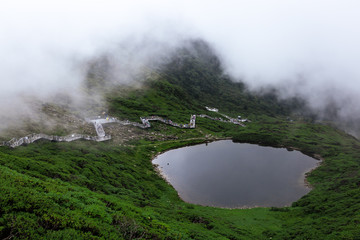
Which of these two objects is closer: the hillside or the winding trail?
the hillside

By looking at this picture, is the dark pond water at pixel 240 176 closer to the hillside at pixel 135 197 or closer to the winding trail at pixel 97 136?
the hillside at pixel 135 197

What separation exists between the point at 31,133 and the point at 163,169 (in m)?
46.4

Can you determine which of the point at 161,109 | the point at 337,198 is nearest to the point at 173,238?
the point at 337,198

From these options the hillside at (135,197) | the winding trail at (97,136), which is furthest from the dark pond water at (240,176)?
the winding trail at (97,136)

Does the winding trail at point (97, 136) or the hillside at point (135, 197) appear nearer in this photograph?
the hillside at point (135, 197)

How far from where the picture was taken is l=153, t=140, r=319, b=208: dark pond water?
71.4 m

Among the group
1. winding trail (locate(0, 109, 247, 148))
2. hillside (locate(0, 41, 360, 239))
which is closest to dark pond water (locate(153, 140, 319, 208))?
hillside (locate(0, 41, 360, 239))

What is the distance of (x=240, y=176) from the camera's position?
8556 centimetres

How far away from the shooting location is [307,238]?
40406mm

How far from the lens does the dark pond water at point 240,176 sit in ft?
234

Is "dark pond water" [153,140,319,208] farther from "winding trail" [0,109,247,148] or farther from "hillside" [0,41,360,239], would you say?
"winding trail" [0,109,247,148]

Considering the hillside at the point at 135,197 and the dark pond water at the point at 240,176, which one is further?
the dark pond water at the point at 240,176

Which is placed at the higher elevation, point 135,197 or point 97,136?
point 97,136

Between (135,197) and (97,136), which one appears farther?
(97,136)
